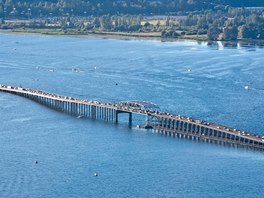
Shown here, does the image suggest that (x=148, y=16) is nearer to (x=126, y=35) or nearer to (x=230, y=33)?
(x=126, y=35)

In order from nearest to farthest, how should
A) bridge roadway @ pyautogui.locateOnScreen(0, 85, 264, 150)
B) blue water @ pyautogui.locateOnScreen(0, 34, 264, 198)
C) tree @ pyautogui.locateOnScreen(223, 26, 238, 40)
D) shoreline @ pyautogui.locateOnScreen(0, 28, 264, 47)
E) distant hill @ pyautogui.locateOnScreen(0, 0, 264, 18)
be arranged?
blue water @ pyautogui.locateOnScreen(0, 34, 264, 198), bridge roadway @ pyautogui.locateOnScreen(0, 85, 264, 150), shoreline @ pyautogui.locateOnScreen(0, 28, 264, 47), tree @ pyautogui.locateOnScreen(223, 26, 238, 40), distant hill @ pyautogui.locateOnScreen(0, 0, 264, 18)

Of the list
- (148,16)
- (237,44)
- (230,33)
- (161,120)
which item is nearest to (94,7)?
(148,16)

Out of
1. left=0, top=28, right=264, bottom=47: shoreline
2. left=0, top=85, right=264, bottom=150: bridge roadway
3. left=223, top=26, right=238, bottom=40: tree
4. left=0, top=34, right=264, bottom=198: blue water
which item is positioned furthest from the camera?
left=223, top=26, right=238, bottom=40: tree

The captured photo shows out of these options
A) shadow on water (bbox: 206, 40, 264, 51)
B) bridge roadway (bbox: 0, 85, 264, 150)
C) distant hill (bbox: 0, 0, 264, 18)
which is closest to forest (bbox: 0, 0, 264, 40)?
distant hill (bbox: 0, 0, 264, 18)

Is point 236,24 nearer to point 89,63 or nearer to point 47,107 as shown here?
point 89,63

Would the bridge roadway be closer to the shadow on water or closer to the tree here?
the shadow on water

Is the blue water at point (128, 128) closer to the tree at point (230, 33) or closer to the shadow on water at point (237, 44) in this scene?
the shadow on water at point (237, 44)

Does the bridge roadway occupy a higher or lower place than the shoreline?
higher
